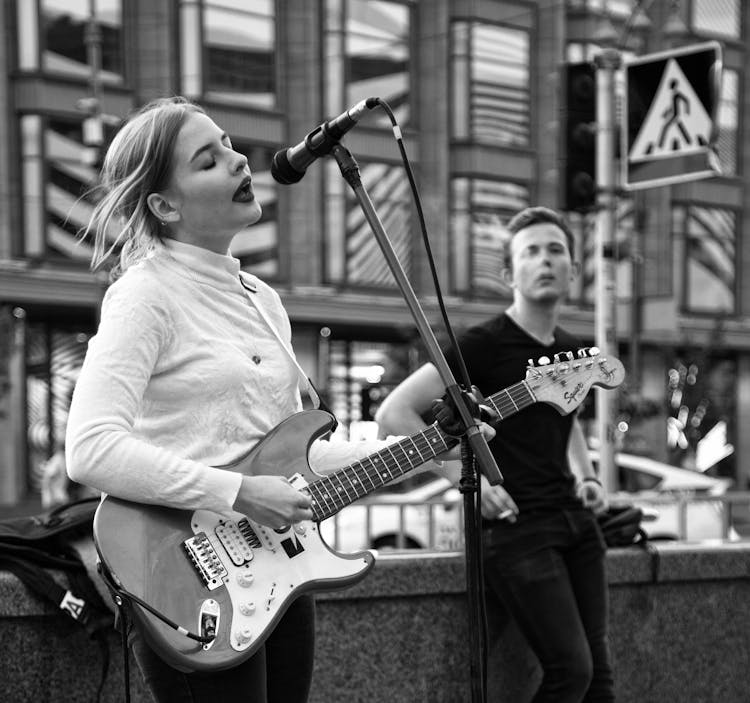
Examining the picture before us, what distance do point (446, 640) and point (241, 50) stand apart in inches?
970

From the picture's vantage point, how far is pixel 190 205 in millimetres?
3080

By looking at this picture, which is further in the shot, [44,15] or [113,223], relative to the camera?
[44,15]

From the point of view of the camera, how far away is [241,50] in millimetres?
28016

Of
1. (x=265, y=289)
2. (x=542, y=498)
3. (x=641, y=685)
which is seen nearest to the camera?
(x=265, y=289)

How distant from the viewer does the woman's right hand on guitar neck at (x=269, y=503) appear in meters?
2.81

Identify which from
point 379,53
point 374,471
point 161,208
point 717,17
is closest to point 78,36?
point 379,53

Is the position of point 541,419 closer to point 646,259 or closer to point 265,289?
point 265,289

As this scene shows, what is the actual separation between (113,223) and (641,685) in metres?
3.29

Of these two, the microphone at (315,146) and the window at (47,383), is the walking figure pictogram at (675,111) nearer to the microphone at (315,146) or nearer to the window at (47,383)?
the microphone at (315,146)

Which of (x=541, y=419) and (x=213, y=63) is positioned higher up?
(x=213, y=63)

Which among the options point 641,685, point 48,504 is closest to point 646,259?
point 48,504

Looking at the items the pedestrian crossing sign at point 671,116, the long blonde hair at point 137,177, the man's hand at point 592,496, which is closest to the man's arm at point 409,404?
the man's hand at point 592,496

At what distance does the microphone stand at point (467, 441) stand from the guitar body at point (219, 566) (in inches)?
10.4

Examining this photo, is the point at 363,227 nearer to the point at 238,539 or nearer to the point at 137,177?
the point at 137,177
